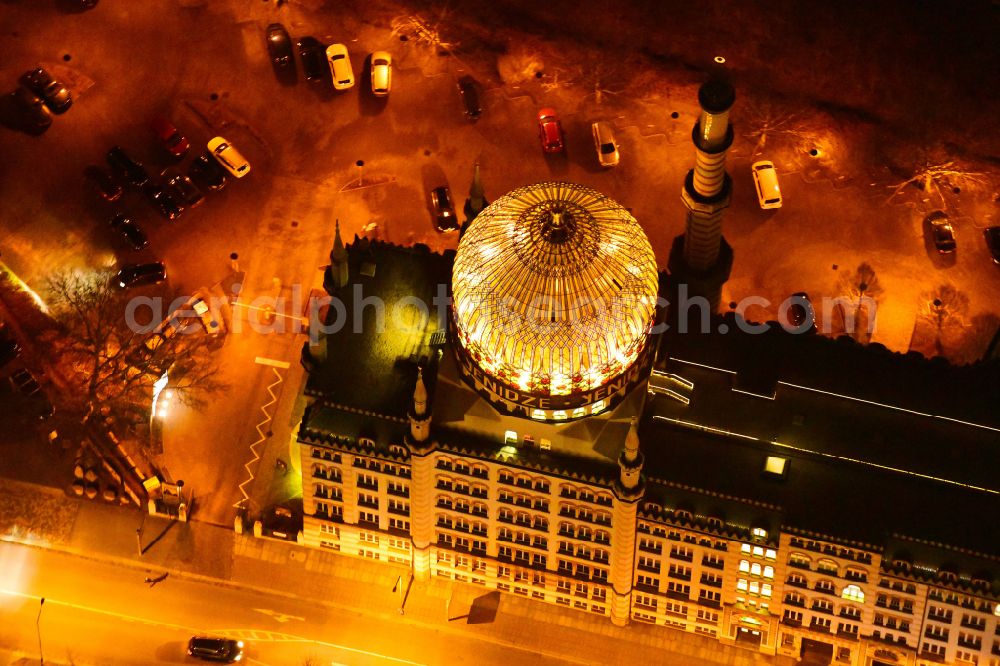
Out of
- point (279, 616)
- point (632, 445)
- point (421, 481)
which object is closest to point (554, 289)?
point (632, 445)

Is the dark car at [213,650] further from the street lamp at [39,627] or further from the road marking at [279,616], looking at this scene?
the street lamp at [39,627]

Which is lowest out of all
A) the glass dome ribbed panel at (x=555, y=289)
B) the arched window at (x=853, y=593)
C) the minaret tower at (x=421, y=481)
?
the arched window at (x=853, y=593)

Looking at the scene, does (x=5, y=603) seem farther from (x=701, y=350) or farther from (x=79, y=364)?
(x=701, y=350)

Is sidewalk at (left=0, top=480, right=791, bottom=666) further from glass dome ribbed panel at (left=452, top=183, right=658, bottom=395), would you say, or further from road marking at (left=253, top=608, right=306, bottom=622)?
glass dome ribbed panel at (left=452, top=183, right=658, bottom=395)

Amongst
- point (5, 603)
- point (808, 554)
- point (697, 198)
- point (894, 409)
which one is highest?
point (697, 198)

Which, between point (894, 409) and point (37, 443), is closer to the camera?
point (894, 409)

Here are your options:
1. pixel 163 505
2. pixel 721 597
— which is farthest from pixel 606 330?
pixel 163 505

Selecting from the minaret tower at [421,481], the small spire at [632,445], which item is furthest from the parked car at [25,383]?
the small spire at [632,445]

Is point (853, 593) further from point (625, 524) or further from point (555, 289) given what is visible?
point (555, 289)
